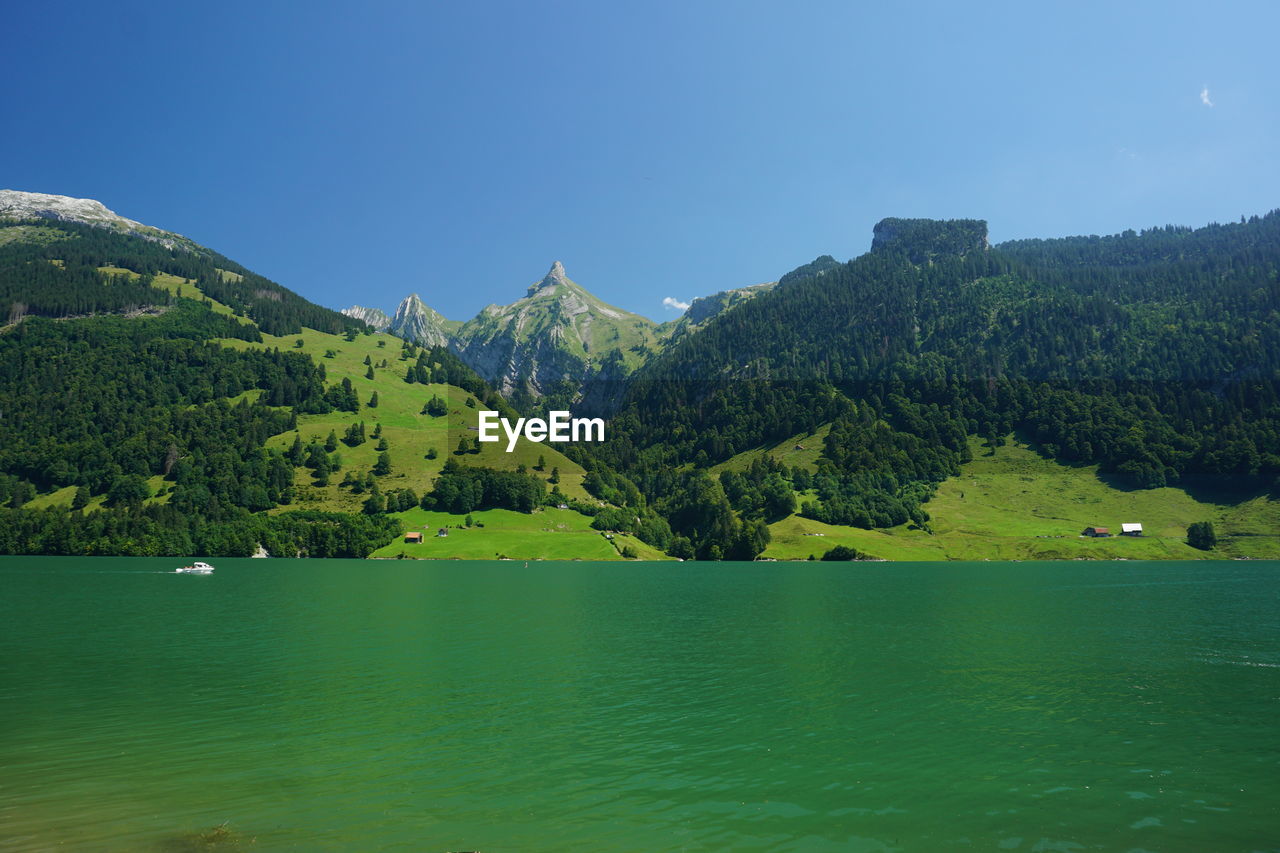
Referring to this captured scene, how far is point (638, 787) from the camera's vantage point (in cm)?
2559

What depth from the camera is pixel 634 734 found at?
108ft

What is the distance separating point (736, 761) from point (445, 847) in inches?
527

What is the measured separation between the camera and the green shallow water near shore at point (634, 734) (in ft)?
71.2

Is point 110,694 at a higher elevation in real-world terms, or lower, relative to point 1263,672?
higher

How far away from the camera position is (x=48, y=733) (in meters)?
31.1

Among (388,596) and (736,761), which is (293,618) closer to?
(388,596)

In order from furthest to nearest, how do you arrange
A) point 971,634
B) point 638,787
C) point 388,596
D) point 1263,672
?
point 388,596
point 971,634
point 1263,672
point 638,787

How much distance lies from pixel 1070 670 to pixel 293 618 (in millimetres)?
73416

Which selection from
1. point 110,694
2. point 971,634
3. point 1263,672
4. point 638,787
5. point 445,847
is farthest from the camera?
Answer: point 971,634

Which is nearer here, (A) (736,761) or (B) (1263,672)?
→ (A) (736,761)

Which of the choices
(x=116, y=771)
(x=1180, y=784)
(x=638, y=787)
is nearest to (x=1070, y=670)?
(x=1180, y=784)

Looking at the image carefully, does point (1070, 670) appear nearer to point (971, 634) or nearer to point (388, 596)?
point (971, 634)

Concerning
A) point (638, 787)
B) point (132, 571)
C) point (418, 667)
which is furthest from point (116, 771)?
point (132, 571)

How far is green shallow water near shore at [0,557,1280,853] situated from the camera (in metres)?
21.7
